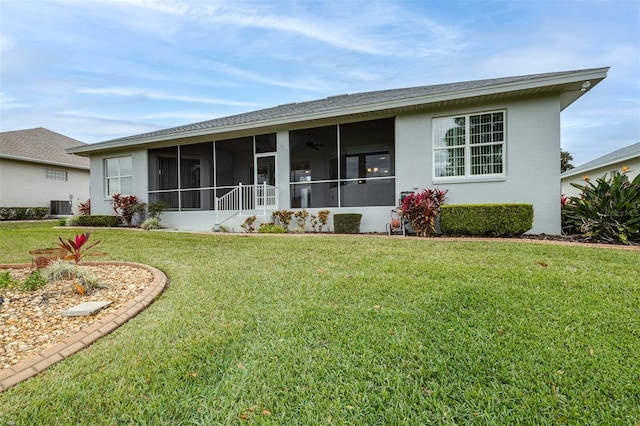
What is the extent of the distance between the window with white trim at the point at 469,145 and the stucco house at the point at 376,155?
25 mm

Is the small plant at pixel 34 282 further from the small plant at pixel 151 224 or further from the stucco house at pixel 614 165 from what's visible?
the stucco house at pixel 614 165

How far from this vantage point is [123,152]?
12312mm

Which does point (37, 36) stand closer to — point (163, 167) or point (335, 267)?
point (163, 167)

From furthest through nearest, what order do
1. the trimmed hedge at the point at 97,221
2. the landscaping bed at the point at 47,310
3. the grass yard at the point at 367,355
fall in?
the trimmed hedge at the point at 97,221 < the landscaping bed at the point at 47,310 < the grass yard at the point at 367,355

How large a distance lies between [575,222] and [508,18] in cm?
816

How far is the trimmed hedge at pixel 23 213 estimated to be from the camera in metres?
14.5

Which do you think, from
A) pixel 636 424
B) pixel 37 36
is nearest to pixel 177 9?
pixel 37 36

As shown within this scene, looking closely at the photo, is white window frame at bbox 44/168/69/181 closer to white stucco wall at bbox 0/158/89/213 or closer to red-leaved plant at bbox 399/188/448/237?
white stucco wall at bbox 0/158/89/213

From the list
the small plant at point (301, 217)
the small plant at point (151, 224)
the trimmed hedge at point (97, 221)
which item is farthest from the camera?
the trimmed hedge at point (97, 221)

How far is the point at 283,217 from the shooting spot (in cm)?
934

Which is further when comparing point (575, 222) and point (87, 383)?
point (575, 222)

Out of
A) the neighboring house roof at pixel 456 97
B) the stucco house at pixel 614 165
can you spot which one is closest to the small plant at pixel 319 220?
the neighboring house roof at pixel 456 97

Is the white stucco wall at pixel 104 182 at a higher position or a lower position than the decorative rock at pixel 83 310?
higher

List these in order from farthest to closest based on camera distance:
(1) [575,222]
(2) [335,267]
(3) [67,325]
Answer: (1) [575,222], (2) [335,267], (3) [67,325]
